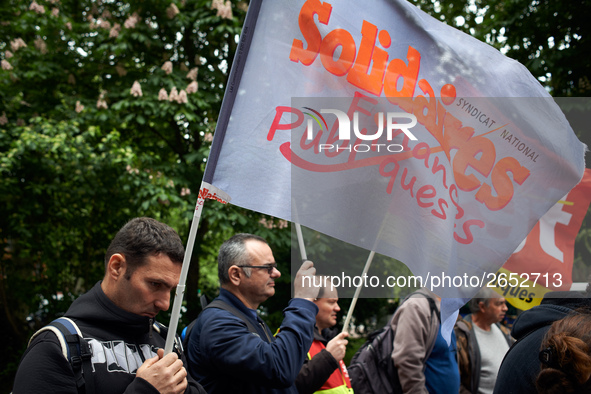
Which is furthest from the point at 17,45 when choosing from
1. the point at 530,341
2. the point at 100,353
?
the point at 530,341

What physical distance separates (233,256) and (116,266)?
1.05 metres


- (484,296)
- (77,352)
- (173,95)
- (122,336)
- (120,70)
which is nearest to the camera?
(77,352)

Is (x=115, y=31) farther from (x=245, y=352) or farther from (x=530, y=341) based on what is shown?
(x=530, y=341)

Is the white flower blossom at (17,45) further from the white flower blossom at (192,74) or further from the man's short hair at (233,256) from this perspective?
the man's short hair at (233,256)

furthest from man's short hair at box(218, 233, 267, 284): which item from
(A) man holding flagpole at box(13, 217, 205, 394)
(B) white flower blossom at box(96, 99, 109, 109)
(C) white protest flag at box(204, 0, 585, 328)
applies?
(B) white flower blossom at box(96, 99, 109, 109)

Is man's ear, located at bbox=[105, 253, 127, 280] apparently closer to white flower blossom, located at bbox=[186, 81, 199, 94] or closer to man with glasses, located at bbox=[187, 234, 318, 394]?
man with glasses, located at bbox=[187, 234, 318, 394]

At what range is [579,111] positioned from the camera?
24.4 feet

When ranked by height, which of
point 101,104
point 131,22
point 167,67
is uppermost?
point 131,22

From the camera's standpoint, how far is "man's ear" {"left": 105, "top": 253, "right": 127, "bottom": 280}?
2.11 metres

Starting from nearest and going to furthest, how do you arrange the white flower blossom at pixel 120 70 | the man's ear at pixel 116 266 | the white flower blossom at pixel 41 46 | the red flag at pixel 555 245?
the man's ear at pixel 116 266
the red flag at pixel 555 245
the white flower blossom at pixel 41 46
the white flower blossom at pixel 120 70

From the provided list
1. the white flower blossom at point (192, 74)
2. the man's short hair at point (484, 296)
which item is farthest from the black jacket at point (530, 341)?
the white flower blossom at point (192, 74)

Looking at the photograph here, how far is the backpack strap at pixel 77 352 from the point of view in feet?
5.88

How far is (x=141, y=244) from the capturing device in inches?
83.7

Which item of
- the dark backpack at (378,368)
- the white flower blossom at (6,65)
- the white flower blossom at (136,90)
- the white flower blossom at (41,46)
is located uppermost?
the white flower blossom at (41,46)
